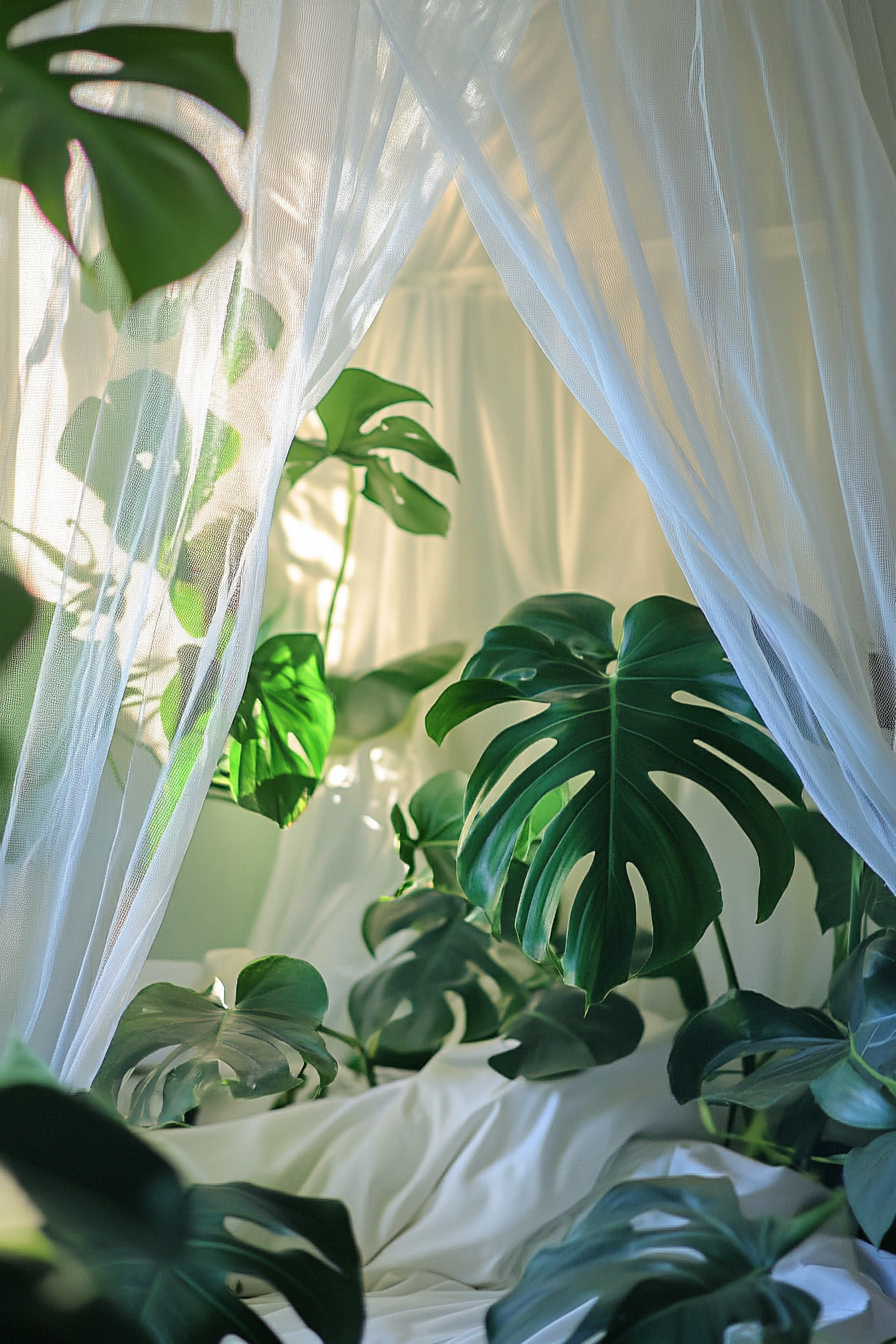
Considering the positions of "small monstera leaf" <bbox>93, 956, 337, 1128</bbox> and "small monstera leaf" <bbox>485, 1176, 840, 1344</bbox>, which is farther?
"small monstera leaf" <bbox>93, 956, 337, 1128</bbox>

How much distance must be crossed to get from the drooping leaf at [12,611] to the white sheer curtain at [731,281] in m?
0.53

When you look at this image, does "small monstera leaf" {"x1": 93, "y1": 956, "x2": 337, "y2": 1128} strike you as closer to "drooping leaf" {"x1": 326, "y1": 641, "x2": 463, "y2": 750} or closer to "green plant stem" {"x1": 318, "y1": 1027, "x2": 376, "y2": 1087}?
"green plant stem" {"x1": 318, "y1": 1027, "x2": 376, "y2": 1087}

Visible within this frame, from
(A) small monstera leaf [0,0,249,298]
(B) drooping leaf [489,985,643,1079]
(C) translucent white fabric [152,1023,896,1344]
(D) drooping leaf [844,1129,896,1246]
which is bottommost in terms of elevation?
(C) translucent white fabric [152,1023,896,1344]

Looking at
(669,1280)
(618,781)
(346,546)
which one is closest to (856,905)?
(618,781)

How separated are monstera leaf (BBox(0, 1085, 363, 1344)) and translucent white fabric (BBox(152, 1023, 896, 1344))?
1.14ft

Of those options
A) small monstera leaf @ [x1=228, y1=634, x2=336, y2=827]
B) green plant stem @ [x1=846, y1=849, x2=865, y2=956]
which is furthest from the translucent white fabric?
small monstera leaf @ [x1=228, y1=634, x2=336, y2=827]

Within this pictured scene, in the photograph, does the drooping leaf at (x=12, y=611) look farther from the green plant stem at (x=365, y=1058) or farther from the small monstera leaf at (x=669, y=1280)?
the green plant stem at (x=365, y=1058)

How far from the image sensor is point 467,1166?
1359 mm

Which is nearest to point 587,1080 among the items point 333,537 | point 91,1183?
point 91,1183

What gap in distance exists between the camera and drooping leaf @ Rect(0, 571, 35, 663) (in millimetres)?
931

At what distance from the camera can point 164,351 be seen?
0.94 metres

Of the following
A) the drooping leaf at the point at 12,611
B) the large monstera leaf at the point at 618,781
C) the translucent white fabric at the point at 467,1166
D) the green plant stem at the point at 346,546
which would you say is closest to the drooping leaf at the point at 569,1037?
the translucent white fabric at the point at 467,1166

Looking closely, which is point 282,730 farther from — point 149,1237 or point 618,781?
point 149,1237

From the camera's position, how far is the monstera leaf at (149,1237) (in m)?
0.77
